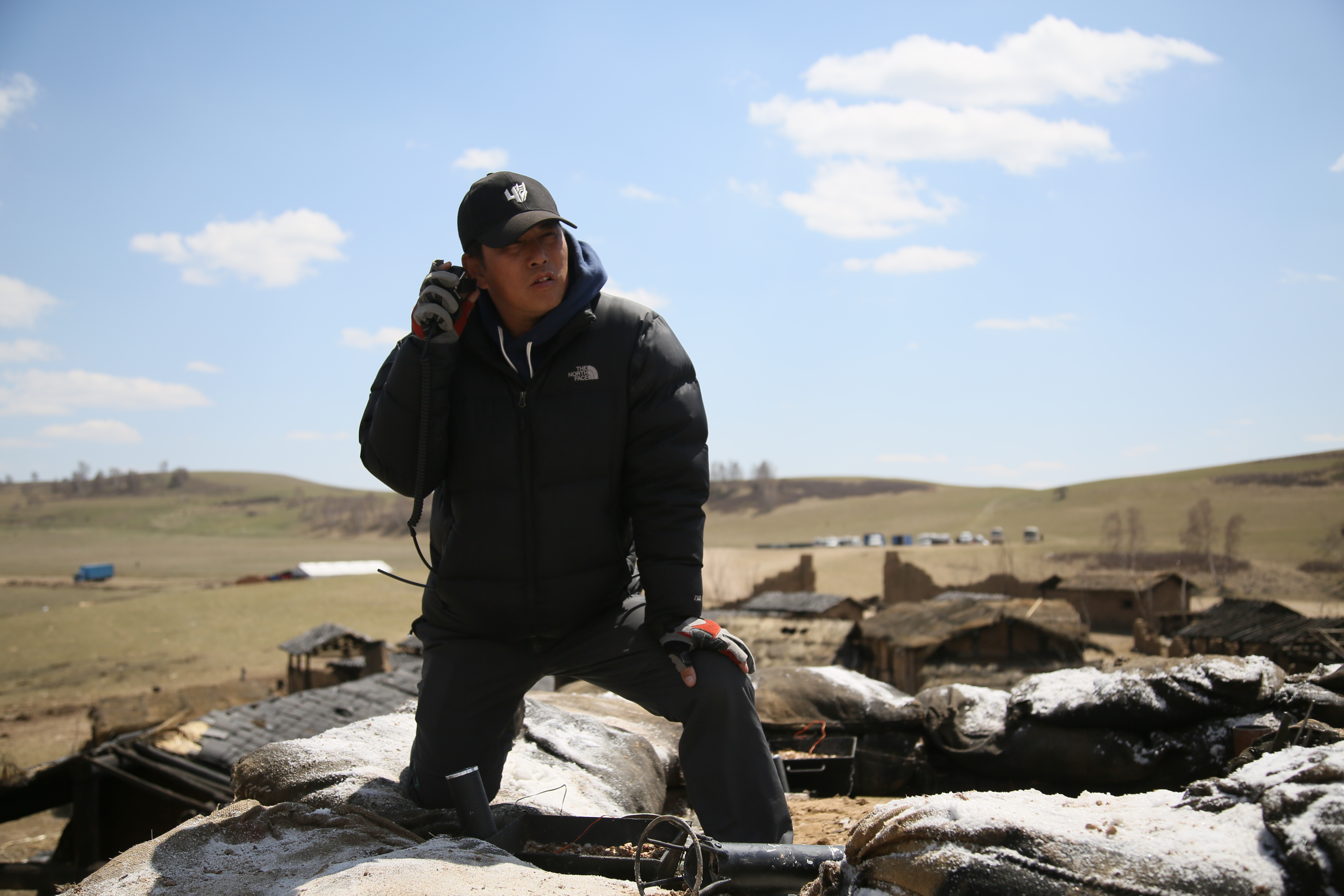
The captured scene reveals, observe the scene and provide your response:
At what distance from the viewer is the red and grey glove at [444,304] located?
108 inches

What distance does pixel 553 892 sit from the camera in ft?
6.30

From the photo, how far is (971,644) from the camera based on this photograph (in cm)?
1780

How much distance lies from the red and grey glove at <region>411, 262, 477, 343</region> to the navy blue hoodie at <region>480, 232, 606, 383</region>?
0.33ft

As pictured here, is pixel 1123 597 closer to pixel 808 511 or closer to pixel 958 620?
pixel 958 620

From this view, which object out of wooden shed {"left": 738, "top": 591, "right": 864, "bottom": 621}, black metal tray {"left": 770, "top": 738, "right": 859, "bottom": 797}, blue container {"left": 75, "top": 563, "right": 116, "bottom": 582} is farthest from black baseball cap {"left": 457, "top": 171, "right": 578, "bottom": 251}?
blue container {"left": 75, "top": 563, "right": 116, "bottom": 582}

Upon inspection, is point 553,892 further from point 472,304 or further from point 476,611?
point 472,304

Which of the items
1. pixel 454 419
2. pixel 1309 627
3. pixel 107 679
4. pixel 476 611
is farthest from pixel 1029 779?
pixel 107 679

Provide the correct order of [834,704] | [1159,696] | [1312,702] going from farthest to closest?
[834,704] < [1159,696] < [1312,702]

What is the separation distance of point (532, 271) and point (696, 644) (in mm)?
1289

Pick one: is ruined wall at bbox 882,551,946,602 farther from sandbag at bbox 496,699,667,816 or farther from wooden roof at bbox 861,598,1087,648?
sandbag at bbox 496,699,667,816

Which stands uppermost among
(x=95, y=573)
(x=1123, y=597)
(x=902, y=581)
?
(x=902, y=581)

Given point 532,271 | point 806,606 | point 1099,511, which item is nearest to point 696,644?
point 532,271

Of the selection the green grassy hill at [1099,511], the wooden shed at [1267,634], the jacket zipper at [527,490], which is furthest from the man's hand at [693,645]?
the green grassy hill at [1099,511]

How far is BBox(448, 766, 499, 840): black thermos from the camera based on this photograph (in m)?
2.47
